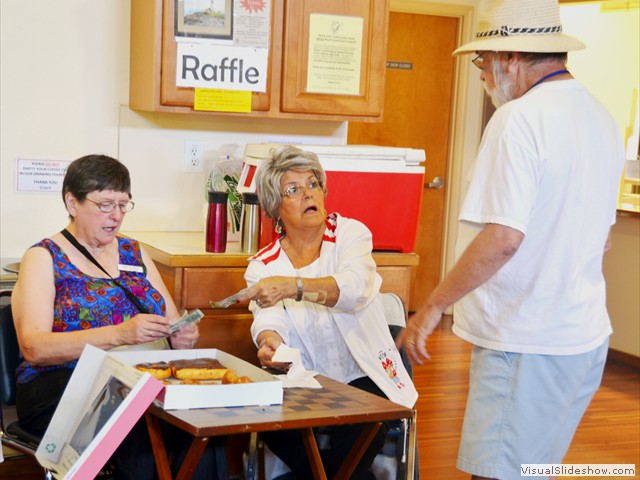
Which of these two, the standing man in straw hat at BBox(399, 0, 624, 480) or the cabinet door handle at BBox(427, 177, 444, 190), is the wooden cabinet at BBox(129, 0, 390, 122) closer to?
the standing man in straw hat at BBox(399, 0, 624, 480)

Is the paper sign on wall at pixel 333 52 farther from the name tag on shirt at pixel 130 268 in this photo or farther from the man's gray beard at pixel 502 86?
the man's gray beard at pixel 502 86

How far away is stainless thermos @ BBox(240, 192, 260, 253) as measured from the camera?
3047mm

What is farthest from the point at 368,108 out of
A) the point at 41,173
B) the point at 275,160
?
the point at 41,173

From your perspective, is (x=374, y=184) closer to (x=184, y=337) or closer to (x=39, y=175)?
(x=184, y=337)

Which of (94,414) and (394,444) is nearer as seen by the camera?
(94,414)

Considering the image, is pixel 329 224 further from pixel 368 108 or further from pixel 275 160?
pixel 368 108

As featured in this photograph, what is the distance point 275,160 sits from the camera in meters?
2.71

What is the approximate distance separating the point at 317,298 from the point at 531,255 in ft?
2.51

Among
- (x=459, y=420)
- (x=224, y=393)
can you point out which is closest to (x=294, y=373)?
(x=224, y=393)

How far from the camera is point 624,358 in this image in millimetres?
5219

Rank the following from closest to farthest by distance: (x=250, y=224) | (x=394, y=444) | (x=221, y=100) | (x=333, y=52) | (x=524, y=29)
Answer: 1. (x=524, y=29)
2. (x=394, y=444)
3. (x=250, y=224)
4. (x=221, y=100)
5. (x=333, y=52)

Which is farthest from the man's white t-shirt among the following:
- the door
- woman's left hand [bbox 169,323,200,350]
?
the door

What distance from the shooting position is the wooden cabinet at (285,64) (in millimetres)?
3080

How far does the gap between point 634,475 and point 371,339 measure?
A: 1.52 m
